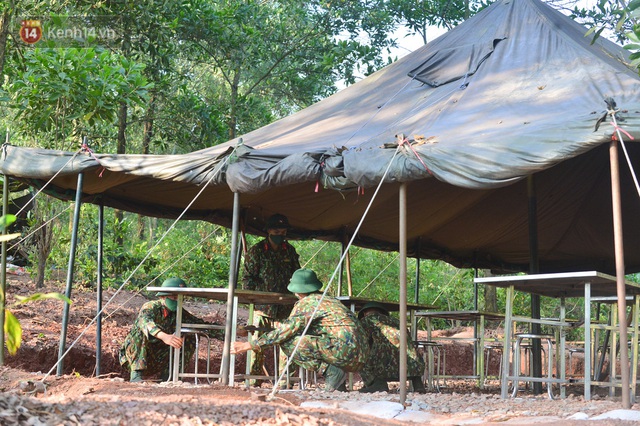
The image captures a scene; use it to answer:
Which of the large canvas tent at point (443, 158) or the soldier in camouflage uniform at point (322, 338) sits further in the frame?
the soldier in camouflage uniform at point (322, 338)

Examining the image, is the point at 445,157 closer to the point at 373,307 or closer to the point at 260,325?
the point at 373,307

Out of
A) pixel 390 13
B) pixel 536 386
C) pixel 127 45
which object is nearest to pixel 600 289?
pixel 536 386

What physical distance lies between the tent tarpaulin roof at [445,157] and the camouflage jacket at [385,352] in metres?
1.09

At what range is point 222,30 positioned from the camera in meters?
11.9

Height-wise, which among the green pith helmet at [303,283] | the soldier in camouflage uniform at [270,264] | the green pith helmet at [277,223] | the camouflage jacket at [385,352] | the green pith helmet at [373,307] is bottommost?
the camouflage jacket at [385,352]

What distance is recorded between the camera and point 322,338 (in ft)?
18.1

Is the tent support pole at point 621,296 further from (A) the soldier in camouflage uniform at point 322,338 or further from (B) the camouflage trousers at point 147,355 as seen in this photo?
(B) the camouflage trousers at point 147,355

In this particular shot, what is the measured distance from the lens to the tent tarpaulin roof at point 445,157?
5094 mm

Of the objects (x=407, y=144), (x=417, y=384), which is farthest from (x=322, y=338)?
(x=407, y=144)

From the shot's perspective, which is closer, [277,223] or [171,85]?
[277,223]

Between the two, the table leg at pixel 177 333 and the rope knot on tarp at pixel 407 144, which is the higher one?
the rope knot on tarp at pixel 407 144

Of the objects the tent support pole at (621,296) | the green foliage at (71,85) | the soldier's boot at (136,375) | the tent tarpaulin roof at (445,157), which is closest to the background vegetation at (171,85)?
the green foliage at (71,85)

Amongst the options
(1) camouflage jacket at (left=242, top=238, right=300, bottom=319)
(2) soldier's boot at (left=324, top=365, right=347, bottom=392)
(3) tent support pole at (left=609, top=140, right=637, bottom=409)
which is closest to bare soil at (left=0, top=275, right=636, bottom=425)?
(3) tent support pole at (left=609, top=140, right=637, bottom=409)

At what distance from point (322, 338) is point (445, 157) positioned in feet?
5.09
